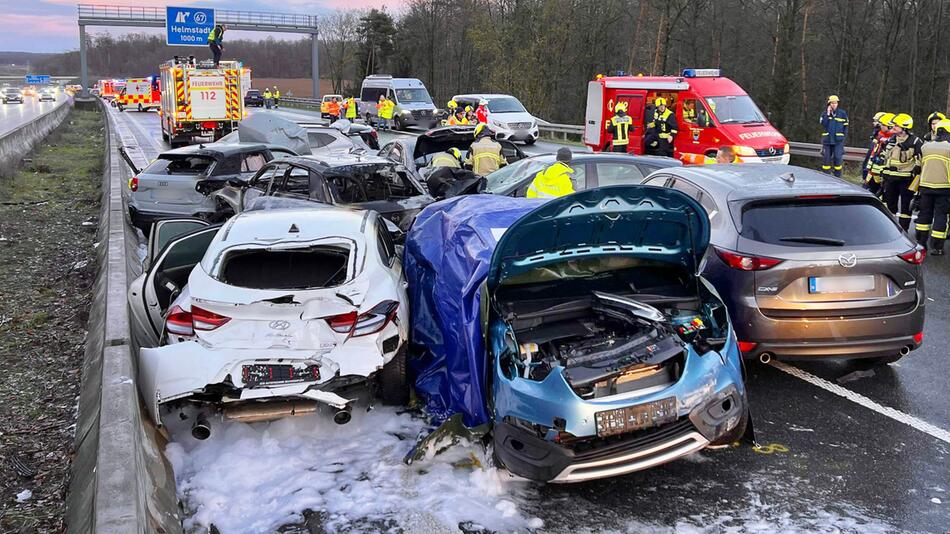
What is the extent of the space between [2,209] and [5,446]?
11.0 meters

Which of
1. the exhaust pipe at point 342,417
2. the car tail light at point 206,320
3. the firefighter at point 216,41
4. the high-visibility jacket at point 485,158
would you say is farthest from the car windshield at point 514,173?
the firefighter at point 216,41

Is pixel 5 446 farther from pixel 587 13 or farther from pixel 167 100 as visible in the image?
pixel 587 13

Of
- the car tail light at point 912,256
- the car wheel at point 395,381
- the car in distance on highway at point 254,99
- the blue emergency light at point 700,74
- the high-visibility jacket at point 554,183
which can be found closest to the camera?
the car wheel at point 395,381

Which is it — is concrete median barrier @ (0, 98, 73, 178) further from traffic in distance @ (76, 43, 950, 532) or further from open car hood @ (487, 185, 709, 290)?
open car hood @ (487, 185, 709, 290)

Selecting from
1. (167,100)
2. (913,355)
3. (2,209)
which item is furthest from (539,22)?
(913,355)

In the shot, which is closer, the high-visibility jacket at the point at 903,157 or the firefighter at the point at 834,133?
the high-visibility jacket at the point at 903,157

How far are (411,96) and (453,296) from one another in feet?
94.8

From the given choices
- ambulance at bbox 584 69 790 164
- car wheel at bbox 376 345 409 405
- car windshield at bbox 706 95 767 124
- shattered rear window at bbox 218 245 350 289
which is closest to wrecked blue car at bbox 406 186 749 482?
car wheel at bbox 376 345 409 405

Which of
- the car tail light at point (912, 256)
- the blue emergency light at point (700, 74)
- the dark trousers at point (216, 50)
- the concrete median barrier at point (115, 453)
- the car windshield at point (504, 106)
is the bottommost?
the concrete median barrier at point (115, 453)

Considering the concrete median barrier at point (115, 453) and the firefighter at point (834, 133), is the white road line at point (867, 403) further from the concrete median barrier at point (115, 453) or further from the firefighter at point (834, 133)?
the firefighter at point (834, 133)

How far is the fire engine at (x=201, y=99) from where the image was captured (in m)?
25.4

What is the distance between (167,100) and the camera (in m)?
27.0

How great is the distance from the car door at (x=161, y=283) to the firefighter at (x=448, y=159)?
629 cm

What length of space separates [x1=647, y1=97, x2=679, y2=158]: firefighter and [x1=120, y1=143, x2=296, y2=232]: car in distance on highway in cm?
858
